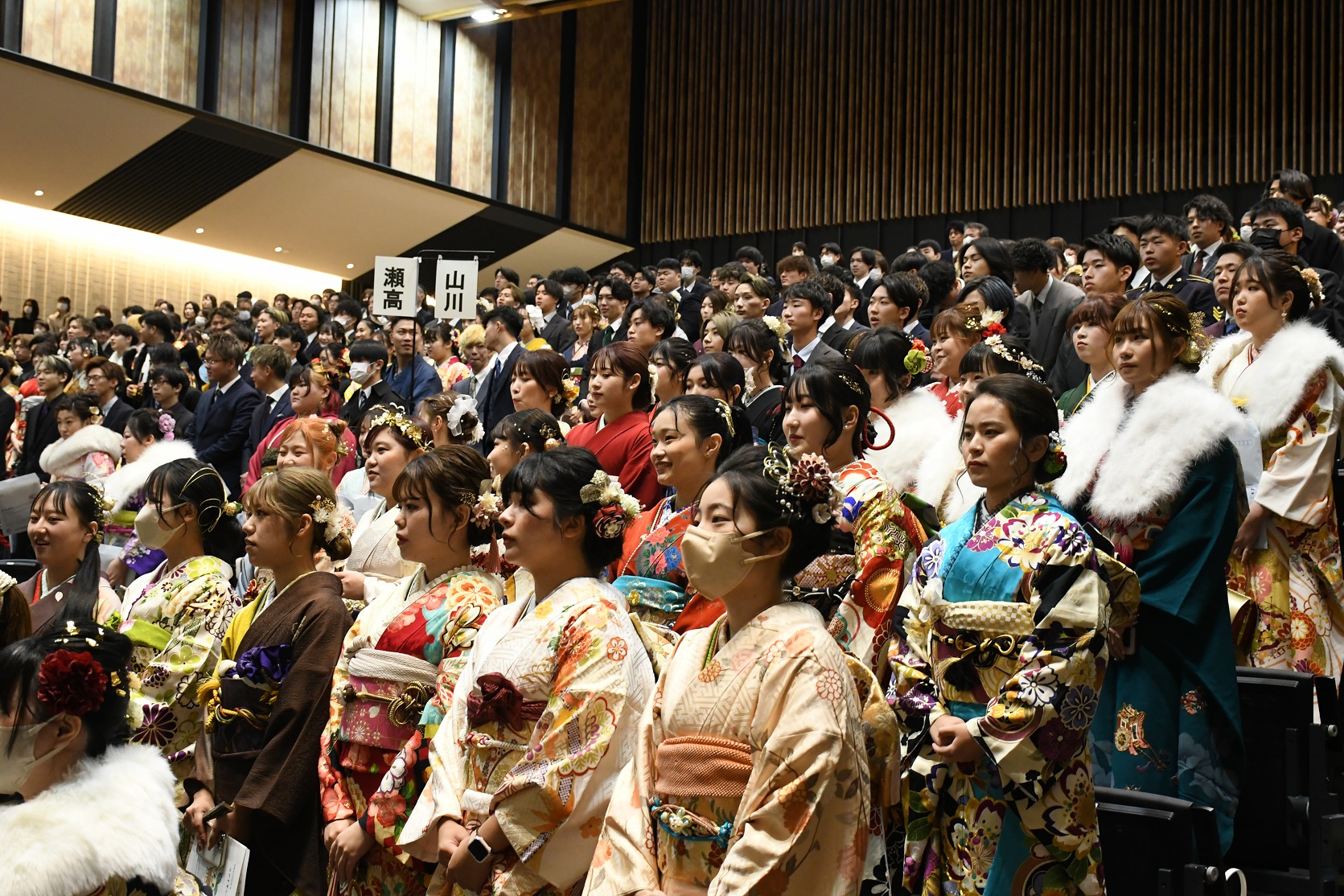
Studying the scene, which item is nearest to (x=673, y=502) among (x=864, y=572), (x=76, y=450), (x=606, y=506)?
(x=606, y=506)

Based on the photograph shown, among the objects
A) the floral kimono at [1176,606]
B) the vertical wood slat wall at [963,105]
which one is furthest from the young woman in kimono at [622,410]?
the vertical wood slat wall at [963,105]

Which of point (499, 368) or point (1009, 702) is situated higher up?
point (499, 368)

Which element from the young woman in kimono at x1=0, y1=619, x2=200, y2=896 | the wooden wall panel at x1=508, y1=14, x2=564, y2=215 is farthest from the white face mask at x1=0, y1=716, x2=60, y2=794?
the wooden wall panel at x1=508, y1=14, x2=564, y2=215

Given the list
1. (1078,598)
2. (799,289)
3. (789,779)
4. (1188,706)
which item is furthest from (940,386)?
(789,779)

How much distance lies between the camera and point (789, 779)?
2055 millimetres

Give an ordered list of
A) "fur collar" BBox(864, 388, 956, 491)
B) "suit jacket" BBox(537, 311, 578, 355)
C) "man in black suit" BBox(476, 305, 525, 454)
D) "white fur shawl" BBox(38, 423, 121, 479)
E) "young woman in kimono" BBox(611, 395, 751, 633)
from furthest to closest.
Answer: "suit jacket" BBox(537, 311, 578, 355)
"man in black suit" BBox(476, 305, 525, 454)
"white fur shawl" BBox(38, 423, 121, 479)
"fur collar" BBox(864, 388, 956, 491)
"young woman in kimono" BBox(611, 395, 751, 633)

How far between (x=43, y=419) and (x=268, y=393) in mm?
2324

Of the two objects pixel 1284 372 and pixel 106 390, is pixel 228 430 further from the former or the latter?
pixel 1284 372

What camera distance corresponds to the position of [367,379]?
7.69 metres

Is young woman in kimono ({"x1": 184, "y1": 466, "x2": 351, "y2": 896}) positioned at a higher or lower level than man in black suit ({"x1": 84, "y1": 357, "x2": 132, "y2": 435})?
lower

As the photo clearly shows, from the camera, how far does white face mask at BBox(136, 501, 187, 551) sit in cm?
379

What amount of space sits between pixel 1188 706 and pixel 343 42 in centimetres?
1473

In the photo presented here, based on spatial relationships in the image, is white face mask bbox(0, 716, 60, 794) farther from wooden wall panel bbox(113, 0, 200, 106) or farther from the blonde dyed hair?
wooden wall panel bbox(113, 0, 200, 106)

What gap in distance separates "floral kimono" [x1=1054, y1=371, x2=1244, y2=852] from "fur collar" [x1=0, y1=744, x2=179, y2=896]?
2.18m
